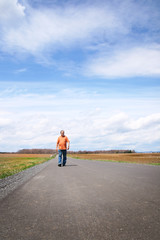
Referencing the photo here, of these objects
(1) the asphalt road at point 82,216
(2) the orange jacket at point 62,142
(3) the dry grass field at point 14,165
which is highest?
(2) the orange jacket at point 62,142

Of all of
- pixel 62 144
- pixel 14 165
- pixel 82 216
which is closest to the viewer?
pixel 82 216

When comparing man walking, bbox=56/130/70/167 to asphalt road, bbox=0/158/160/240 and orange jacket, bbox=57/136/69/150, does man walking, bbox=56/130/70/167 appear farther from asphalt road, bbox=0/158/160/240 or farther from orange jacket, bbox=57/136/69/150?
asphalt road, bbox=0/158/160/240

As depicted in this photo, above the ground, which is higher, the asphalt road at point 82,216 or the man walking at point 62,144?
the man walking at point 62,144

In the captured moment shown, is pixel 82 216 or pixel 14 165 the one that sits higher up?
pixel 14 165

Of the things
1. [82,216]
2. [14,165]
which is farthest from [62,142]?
[82,216]

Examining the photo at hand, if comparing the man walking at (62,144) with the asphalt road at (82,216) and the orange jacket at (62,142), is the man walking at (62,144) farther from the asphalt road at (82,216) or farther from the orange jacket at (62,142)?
the asphalt road at (82,216)

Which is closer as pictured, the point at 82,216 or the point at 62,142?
the point at 82,216

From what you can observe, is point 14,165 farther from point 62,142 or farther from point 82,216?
point 82,216

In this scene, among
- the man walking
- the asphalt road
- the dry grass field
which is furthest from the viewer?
the man walking

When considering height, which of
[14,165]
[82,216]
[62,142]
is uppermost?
[62,142]

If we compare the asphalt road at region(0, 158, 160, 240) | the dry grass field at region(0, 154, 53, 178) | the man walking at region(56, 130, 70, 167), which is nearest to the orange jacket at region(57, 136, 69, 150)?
the man walking at region(56, 130, 70, 167)

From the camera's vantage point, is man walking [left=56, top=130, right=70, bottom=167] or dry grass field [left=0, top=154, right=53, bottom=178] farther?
man walking [left=56, top=130, right=70, bottom=167]

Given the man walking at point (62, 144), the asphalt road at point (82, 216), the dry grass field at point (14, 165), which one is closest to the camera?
the asphalt road at point (82, 216)

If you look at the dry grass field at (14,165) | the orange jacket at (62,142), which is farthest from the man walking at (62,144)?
the dry grass field at (14,165)
